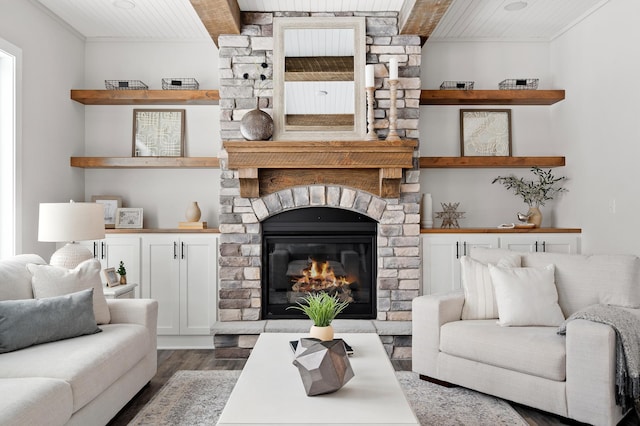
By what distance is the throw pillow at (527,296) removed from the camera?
9.64ft

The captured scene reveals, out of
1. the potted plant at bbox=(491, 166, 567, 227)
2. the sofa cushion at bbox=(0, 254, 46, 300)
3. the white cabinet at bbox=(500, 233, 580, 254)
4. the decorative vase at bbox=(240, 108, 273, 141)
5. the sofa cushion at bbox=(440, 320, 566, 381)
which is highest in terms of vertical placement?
the decorative vase at bbox=(240, 108, 273, 141)

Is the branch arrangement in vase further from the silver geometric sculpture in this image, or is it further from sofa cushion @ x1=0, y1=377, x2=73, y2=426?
sofa cushion @ x1=0, y1=377, x2=73, y2=426

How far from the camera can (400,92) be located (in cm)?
402

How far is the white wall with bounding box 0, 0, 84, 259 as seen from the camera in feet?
11.7

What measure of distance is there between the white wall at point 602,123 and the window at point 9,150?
450 cm

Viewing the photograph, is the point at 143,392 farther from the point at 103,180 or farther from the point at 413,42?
the point at 413,42

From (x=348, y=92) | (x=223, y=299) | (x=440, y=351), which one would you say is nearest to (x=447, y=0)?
(x=348, y=92)

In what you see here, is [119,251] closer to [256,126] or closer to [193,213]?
[193,213]

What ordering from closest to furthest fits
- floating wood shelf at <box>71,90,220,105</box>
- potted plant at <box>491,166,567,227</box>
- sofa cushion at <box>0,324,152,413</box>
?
sofa cushion at <box>0,324,152,413</box> < floating wood shelf at <box>71,90,220,105</box> < potted plant at <box>491,166,567,227</box>

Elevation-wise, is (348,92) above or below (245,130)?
above

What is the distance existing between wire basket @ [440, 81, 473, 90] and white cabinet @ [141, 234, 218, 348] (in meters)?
2.53

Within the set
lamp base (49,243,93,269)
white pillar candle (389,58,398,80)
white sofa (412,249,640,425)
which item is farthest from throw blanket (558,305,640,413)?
lamp base (49,243,93,269)

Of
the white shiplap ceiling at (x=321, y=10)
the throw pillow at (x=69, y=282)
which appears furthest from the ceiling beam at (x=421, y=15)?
the throw pillow at (x=69, y=282)

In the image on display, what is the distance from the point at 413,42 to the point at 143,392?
342 cm
